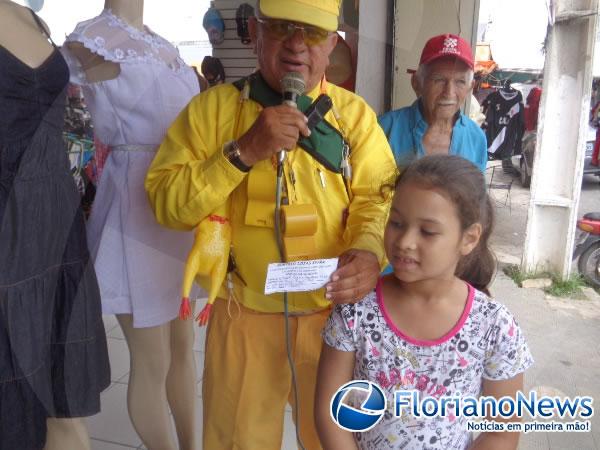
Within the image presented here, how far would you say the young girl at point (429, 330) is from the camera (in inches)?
38.2

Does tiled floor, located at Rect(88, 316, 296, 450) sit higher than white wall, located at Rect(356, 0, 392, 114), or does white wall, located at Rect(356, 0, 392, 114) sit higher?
white wall, located at Rect(356, 0, 392, 114)

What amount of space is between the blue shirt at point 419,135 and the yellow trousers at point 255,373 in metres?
0.74

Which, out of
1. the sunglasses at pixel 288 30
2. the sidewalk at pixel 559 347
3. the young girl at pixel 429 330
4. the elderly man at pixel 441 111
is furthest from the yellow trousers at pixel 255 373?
the sidewalk at pixel 559 347

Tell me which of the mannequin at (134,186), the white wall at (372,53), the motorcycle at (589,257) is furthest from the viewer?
the motorcycle at (589,257)

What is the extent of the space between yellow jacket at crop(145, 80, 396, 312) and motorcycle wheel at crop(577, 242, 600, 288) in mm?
3136

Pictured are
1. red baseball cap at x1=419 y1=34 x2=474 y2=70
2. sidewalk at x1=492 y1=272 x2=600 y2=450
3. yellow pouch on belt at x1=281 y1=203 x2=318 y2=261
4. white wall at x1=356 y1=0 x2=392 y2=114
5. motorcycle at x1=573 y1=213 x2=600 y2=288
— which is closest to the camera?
yellow pouch on belt at x1=281 y1=203 x2=318 y2=261

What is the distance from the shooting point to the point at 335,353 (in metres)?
1.05

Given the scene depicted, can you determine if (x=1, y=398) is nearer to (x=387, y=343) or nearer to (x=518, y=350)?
(x=387, y=343)

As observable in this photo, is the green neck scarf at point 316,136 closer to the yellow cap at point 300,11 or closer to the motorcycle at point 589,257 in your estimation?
the yellow cap at point 300,11

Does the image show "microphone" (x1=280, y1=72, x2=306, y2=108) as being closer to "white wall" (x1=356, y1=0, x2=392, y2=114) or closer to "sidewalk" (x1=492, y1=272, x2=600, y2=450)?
"sidewalk" (x1=492, y1=272, x2=600, y2=450)

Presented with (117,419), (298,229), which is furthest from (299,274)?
(117,419)

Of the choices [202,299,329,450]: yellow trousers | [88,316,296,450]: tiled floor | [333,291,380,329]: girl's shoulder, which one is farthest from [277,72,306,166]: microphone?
[88,316,296,450]: tiled floor

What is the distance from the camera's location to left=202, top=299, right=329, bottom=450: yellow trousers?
126cm

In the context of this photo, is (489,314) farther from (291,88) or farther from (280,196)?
(291,88)
